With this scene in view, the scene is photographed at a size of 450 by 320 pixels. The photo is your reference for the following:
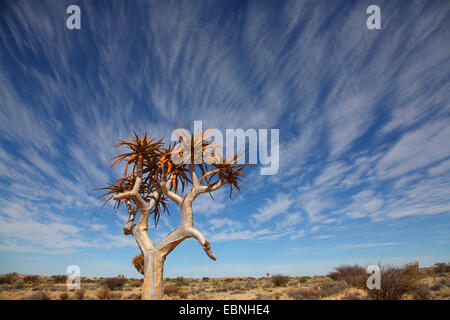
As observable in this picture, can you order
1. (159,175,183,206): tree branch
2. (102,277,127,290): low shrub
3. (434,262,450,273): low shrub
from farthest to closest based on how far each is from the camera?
(434,262,450,273): low shrub < (102,277,127,290): low shrub < (159,175,183,206): tree branch

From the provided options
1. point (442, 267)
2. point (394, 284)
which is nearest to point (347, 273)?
point (394, 284)

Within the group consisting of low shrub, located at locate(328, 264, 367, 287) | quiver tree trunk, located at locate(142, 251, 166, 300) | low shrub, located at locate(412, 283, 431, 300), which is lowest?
low shrub, located at locate(328, 264, 367, 287)

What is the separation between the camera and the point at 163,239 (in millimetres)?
11266

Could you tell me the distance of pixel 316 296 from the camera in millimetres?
15523

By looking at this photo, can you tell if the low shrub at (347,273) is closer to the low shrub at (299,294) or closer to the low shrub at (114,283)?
the low shrub at (299,294)

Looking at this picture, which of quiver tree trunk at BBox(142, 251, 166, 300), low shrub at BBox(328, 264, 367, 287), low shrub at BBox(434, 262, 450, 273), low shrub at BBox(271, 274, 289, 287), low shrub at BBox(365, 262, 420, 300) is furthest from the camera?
low shrub at BBox(434, 262, 450, 273)

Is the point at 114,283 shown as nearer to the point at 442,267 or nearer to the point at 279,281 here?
the point at 279,281

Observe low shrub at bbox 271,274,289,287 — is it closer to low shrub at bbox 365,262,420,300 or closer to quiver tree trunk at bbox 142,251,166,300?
low shrub at bbox 365,262,420,300

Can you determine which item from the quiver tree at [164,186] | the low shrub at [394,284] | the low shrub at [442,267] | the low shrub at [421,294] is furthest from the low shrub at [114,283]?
the low shrub at [442,267]

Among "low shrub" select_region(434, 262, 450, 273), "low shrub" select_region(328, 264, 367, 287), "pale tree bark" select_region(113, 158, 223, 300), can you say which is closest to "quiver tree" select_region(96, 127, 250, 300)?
"pale tree bark" select_region(113, 158, 223, 300)

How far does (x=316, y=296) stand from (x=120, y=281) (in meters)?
18.0

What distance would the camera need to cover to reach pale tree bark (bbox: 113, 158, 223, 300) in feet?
34.0

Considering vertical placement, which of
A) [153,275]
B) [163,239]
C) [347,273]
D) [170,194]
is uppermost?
[170,194]
